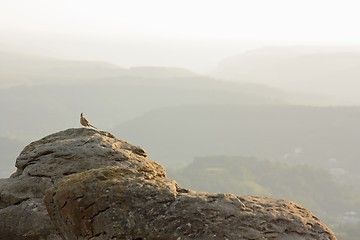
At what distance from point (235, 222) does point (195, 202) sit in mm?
1396

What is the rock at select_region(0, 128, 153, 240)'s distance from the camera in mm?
18281

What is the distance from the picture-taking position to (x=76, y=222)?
1394 cm

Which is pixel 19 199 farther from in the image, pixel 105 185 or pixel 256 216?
pixel 256 216

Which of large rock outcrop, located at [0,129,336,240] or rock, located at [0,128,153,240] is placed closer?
large rock outcrop, located at [0,129,336,240]

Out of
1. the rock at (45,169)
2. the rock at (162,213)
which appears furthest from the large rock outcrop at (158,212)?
the rock at (45,169)

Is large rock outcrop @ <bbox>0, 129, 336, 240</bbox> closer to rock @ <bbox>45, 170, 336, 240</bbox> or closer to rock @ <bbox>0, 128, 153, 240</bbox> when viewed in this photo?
rock @ <bbox>45, 170, 336, 240</bbox>

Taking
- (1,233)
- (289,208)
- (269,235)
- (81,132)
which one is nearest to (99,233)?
(269,235)

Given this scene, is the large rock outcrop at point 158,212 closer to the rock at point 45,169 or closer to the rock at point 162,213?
the rock at point 162,213

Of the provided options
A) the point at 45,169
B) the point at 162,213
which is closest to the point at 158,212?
the point at 162,213

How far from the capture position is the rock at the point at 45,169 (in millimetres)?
18281

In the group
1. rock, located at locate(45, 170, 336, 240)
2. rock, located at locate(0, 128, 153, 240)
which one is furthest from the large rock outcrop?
rock, located at locate(0, 128, 153, 240)

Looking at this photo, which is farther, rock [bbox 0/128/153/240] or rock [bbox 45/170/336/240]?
rock [bbox 0/128/153/240]

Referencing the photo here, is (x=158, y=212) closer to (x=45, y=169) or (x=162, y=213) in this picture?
(x=162, y=213)

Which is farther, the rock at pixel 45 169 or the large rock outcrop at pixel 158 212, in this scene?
the rock at pixel 45 169
